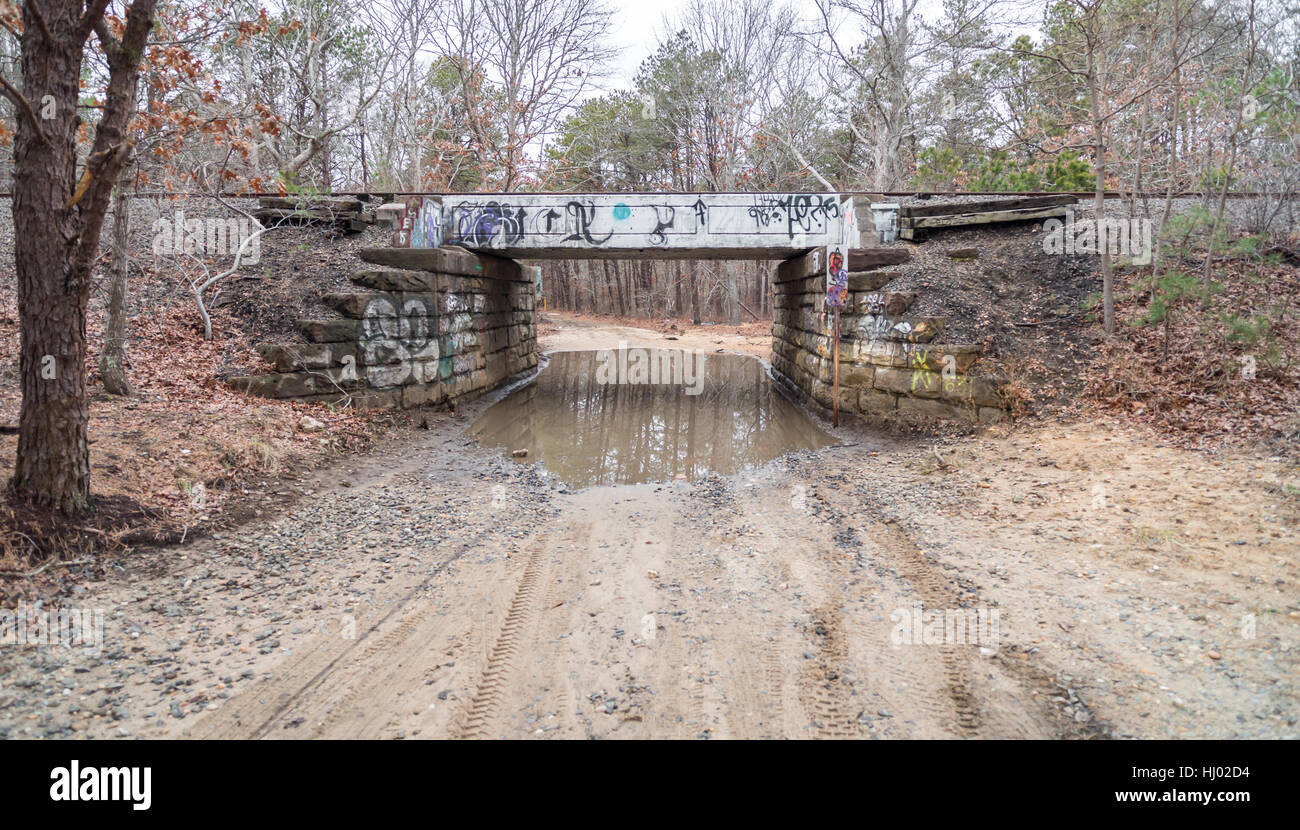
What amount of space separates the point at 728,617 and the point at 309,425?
6899 millimetres

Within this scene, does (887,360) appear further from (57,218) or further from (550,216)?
(57,218)

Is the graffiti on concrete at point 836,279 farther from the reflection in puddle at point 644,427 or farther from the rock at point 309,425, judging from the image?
the rock at point 309,425

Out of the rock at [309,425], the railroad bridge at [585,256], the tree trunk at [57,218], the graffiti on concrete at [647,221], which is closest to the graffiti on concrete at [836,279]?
the railroad bridge at [585,256]

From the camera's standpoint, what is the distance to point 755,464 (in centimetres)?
956

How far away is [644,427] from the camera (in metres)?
12.5

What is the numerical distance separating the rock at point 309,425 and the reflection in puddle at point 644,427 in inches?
98.4

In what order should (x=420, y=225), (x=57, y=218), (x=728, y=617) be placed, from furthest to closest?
1. (x=420, y=225)
2. (x=57, y=218)
3. (x=728, y=617)

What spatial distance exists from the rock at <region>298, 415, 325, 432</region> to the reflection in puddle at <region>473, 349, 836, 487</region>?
250cm

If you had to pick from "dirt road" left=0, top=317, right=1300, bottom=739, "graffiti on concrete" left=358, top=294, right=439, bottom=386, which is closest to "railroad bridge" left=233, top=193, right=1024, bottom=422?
"graffiti on concrete" left=358, top=294, right=439, bottom=386

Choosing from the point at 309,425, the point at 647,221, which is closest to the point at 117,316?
the point at 309,425

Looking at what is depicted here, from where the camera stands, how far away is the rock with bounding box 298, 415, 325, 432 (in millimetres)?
8953

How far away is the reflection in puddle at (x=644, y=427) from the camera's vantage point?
32.0 ft

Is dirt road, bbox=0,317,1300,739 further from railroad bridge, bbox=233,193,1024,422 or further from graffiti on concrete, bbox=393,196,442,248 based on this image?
graffiti on concrete, bbox=393,196,442,248
